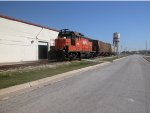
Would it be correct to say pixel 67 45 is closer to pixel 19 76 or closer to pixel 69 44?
pixel 69 44

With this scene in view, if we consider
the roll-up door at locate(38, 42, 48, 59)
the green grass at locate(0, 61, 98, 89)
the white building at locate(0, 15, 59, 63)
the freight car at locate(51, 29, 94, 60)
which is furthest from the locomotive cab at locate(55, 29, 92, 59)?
the green grass at locate(0, 61, 98, 89)

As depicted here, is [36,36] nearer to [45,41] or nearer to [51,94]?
[45,41]

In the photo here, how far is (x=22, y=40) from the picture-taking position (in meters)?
37.9

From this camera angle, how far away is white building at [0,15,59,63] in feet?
109

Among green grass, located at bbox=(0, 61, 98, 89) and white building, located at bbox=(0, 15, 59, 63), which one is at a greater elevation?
white building, located at bbox=(0, 15, 59, 63)

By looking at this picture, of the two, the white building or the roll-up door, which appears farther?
the roll-up door

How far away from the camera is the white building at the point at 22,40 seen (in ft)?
109

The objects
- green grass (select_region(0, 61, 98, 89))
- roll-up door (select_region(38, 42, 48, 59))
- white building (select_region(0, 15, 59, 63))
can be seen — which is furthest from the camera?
roll-up door (select_region(38, 42, 48, 59))

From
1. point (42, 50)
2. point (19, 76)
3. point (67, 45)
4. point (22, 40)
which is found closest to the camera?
point (19, 76)

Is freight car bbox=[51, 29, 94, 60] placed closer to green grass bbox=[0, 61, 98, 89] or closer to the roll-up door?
the roll-up door

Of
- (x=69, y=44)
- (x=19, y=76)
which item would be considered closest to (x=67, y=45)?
(x=69, y=44)

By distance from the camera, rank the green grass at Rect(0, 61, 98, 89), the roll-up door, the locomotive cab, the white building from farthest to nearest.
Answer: the roll-up door → the locomotive cab → the white building → the green grass at Rect(0, 61, 98, 89)

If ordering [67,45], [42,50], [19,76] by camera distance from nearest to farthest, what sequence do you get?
[19,76]
[67,45]
[42,50]

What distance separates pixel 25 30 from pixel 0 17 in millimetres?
6896
